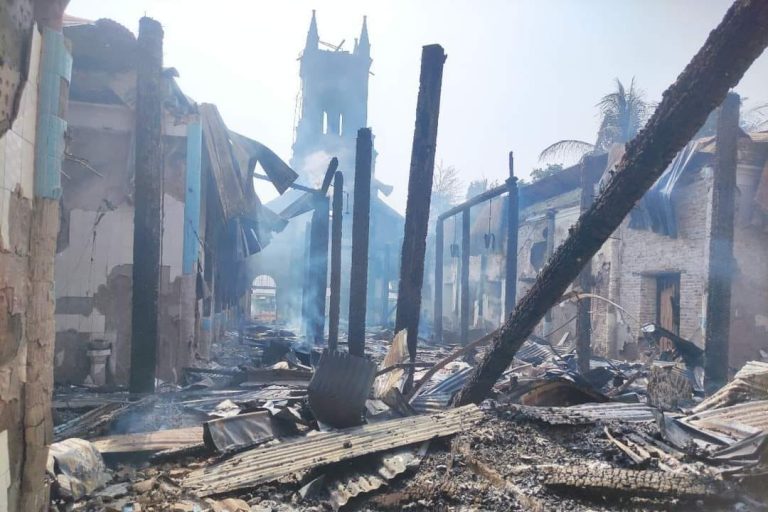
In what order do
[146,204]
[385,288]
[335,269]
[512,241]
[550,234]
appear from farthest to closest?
[385,288] < [550,234] < [512,241] < [335,269] < [146,204]

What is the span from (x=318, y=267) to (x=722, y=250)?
1030cm

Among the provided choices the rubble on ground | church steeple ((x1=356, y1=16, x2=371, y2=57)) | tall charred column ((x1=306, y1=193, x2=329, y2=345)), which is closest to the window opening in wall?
the rubble on ground

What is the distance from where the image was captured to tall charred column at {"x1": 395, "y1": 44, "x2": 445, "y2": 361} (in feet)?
23.1

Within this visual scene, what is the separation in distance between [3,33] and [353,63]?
152 ft

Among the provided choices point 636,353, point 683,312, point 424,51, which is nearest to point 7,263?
point 424,51

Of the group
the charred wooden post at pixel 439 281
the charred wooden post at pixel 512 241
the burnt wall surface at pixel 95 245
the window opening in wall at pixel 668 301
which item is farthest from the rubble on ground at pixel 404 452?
the charred wooden post at pixel 439 281

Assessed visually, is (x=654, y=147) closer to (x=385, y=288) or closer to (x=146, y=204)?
(x=146, y=204)

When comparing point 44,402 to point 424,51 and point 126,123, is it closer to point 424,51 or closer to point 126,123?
point 424,51

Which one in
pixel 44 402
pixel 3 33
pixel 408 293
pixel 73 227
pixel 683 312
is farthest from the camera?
pixel 683 312

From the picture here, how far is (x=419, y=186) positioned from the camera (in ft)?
23.6

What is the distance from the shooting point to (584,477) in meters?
3.98

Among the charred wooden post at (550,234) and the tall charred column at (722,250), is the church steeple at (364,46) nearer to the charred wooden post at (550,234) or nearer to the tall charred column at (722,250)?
the charred wooden post at (550,234)

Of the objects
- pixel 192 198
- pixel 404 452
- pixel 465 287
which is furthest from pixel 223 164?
pixel 465 287

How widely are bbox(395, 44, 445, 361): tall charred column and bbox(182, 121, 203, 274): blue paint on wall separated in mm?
4270
